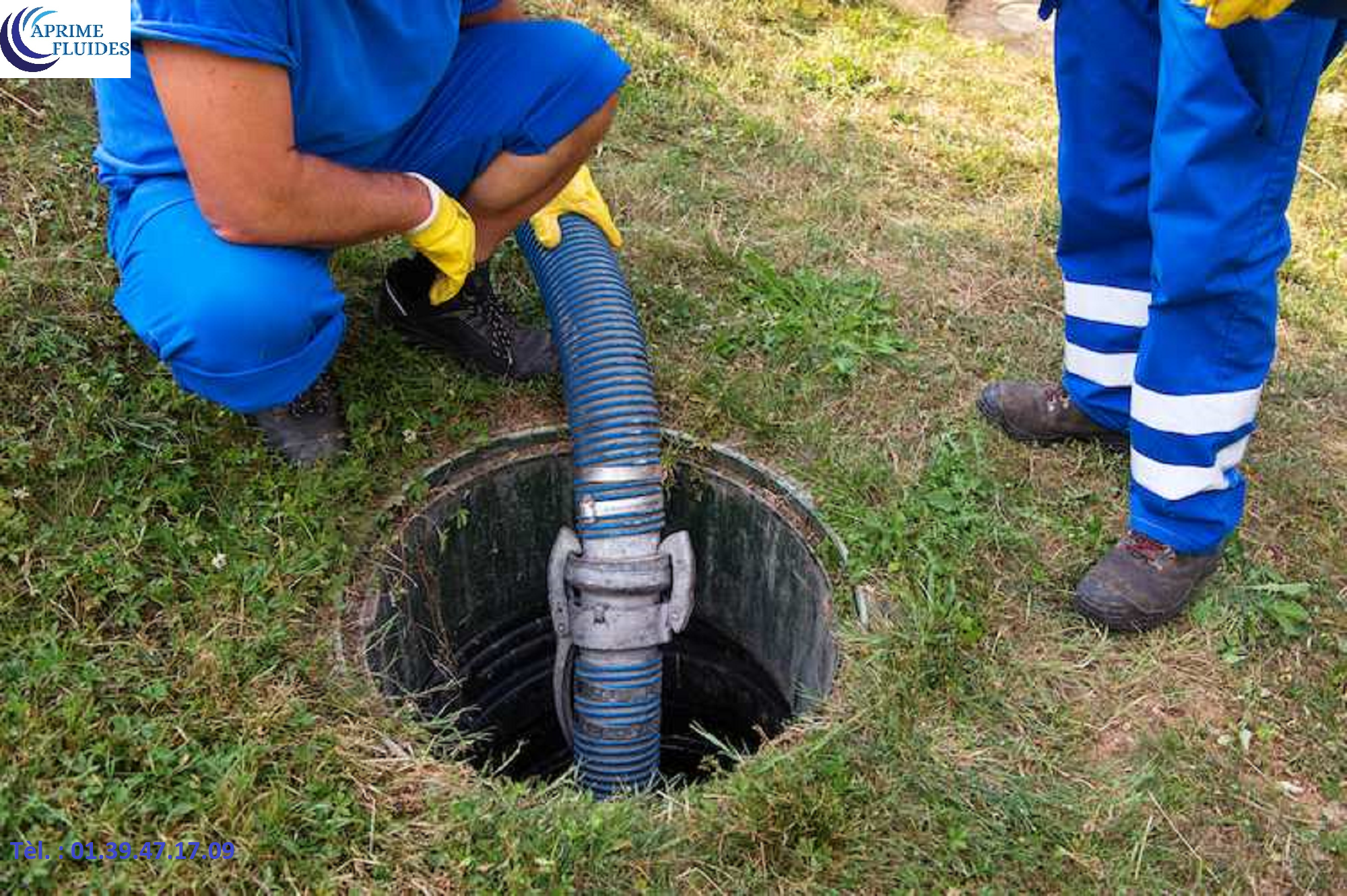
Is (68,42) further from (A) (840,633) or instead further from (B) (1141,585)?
(B) (1141,585)

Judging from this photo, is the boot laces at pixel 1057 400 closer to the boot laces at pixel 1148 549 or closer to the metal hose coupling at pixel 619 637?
the boot laces at pixel 1148 549

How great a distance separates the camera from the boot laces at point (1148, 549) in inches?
86.8

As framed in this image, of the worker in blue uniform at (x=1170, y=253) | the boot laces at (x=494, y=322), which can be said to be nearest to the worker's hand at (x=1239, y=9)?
the worker in blue uniform at (x=1170, y=253)

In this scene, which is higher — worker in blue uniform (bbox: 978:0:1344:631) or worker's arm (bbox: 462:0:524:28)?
worker's arm (bbox: 462:0:524:28)

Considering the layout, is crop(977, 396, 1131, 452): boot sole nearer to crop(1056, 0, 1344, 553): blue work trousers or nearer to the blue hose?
crop(1056, 0, 1344, 553): blue work trousers

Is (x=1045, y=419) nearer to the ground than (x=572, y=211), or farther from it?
nearer to the ground

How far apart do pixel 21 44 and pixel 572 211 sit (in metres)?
1.33

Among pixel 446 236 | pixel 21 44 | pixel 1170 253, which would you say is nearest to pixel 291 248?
Answer: pixel 446 236

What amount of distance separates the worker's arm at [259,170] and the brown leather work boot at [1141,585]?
1513mm

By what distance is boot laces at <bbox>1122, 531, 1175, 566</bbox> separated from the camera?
2205mm

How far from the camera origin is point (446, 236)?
218 centimetres

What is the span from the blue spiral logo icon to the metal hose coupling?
1.58 metres

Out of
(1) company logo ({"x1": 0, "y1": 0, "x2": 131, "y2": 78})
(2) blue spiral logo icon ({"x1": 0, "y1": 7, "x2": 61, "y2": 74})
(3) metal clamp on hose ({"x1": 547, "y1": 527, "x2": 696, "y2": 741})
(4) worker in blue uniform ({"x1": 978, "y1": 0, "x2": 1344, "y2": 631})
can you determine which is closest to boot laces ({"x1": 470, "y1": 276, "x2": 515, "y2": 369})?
(3) metal clamp on hose ({"x1": 547, "y1": 527, "x2": 696, "y2": 741})

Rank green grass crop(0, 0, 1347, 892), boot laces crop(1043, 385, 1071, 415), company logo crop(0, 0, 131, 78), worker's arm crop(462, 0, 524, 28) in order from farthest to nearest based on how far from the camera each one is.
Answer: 1. boot laces crop(1043, 385, 1071, 415)
2. worker's arm crop(462, 0, 524, 28)
3. company logo crop(0, 0, 131, 78)
4. green grass crop(0, 0, 1347, 892)
